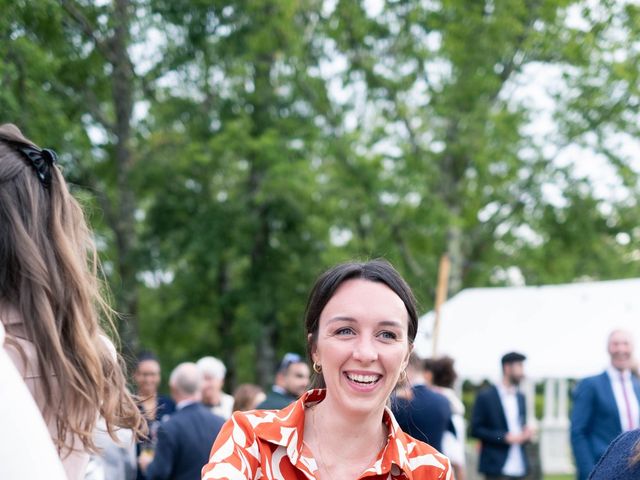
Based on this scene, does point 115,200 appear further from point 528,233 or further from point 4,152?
point 4,152

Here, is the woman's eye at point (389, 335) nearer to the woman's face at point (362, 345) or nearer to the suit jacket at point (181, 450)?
the woman's face at point (362, 345)

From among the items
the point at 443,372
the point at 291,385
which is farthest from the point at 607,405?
the point at 291,385

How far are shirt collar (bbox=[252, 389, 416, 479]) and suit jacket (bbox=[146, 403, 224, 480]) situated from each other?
5.17 m

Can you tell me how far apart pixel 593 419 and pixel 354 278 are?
269 inches

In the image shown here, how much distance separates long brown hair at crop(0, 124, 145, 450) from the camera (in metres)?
2.26

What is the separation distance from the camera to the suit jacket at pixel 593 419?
29.8 feet

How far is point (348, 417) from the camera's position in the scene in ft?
9.07

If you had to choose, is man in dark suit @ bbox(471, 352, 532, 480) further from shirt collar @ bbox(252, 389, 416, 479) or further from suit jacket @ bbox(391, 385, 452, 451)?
shirt collar @ bbox(252, 389, 416, 479)

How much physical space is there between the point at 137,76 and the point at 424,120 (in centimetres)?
600

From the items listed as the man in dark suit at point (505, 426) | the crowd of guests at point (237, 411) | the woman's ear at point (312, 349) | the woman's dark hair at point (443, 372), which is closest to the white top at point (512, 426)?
the man in dark suit at point (505, 426)

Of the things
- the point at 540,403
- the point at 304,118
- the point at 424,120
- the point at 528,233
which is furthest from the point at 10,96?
the point at 540,403

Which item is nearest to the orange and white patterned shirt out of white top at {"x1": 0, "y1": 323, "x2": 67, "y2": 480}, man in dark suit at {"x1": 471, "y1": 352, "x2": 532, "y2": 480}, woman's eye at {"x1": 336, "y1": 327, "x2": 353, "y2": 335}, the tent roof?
woman's eye at {"x1": 336, "y1": 327, "x2": 353, "y2": 335}

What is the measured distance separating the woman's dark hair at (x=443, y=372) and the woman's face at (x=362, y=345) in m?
7.88

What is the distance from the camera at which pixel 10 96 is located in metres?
13.1
